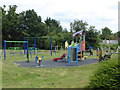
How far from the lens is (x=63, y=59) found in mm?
17453

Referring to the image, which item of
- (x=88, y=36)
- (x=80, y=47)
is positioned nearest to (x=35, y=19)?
(x=88, y=36)

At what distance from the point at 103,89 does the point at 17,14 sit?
49550 mm

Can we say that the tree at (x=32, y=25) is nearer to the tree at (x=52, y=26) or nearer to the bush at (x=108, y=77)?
the tree at (x=52, y=26)

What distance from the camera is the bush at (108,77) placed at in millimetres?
4445

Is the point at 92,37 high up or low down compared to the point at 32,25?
down

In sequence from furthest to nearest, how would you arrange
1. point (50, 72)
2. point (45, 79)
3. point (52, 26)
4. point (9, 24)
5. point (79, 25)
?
point (52, 26) → point (9, 24) → point (79, 25) → point (50, 72) → point (45, 79)

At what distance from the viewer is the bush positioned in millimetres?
4445

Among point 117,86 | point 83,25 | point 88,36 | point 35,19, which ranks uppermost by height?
point 35,19

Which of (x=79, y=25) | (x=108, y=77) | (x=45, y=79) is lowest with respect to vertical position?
(x=45, y=79)

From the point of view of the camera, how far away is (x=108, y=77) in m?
4.59

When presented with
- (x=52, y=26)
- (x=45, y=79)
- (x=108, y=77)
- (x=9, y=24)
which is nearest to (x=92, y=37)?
(x=9, y=24)

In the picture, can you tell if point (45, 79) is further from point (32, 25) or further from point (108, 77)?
point (32, 25)

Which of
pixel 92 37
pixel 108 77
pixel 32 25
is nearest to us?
pixel 108 77

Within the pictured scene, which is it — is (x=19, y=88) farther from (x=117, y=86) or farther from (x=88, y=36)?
(x=88, y=36)
